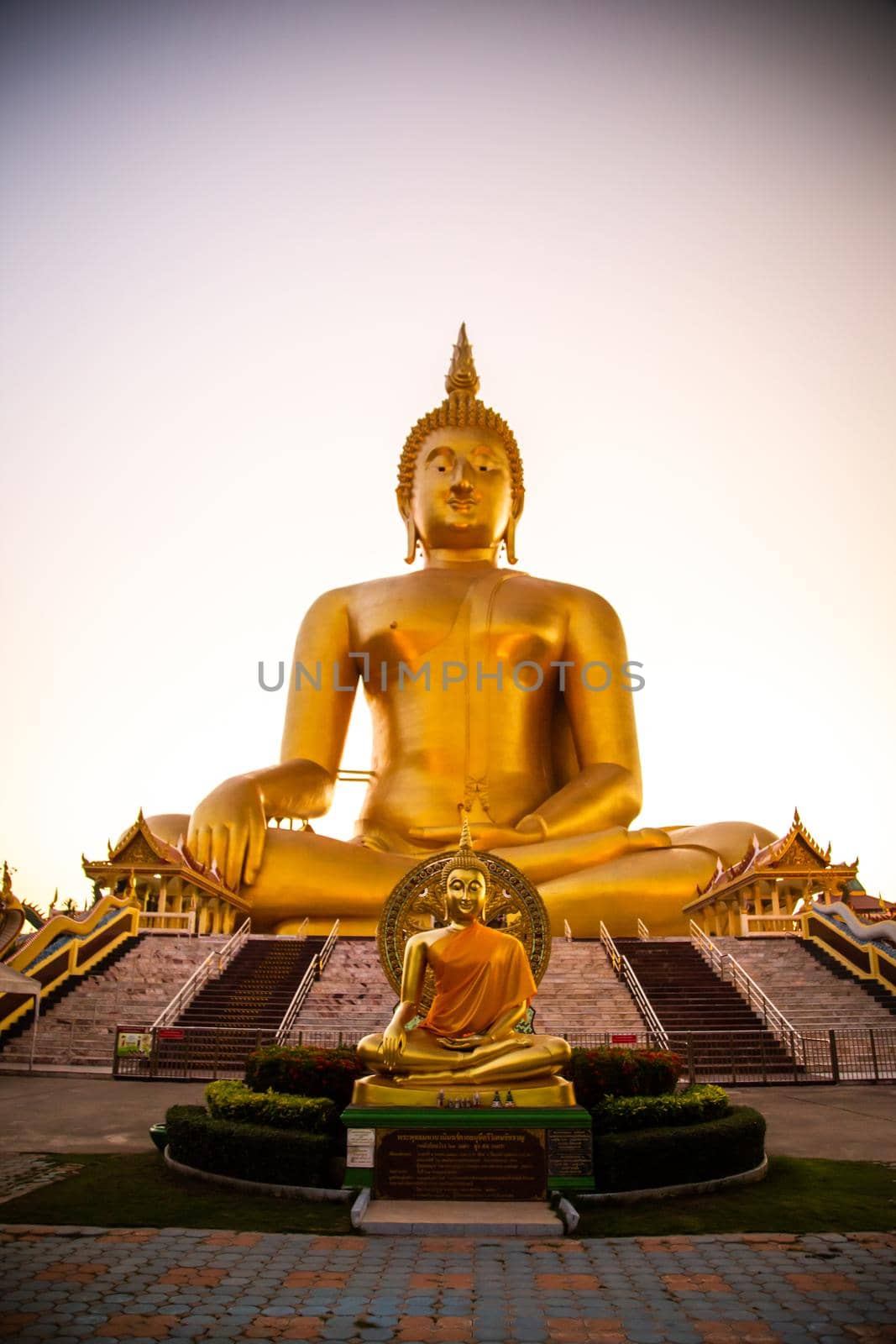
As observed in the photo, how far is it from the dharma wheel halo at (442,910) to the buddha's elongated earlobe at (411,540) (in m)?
12.4

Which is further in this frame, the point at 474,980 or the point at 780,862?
the point at 780,862

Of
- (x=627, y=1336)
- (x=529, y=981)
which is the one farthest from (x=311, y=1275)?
(x=529, y=981)

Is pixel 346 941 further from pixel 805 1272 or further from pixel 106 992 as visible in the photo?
pixel 805 1272

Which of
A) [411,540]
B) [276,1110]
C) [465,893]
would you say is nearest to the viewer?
[276,1110]

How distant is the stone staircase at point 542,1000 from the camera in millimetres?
10859

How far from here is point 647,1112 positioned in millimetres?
5492

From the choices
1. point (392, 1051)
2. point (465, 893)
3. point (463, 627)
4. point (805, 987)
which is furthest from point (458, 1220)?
point (463, 627)

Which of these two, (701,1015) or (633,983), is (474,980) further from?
(633,983)

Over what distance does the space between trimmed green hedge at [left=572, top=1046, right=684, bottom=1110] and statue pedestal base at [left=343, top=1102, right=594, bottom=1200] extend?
963 mm

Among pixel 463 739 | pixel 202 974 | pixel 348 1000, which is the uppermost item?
pixel 463 739

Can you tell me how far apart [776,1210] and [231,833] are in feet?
34.9

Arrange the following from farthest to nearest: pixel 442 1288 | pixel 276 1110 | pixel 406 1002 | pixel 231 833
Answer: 1. pixel 231 833
2. pixel 406 1002
3. pixel 276 1110
4. pixel 442 1288

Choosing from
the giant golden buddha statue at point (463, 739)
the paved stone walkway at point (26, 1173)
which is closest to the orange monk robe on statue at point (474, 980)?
the paved stone walkway at point (26, 1173)

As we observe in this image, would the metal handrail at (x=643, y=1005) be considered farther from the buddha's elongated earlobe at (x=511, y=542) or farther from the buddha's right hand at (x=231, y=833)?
the buddha's elongated earlobe at (x=511, y=542)
